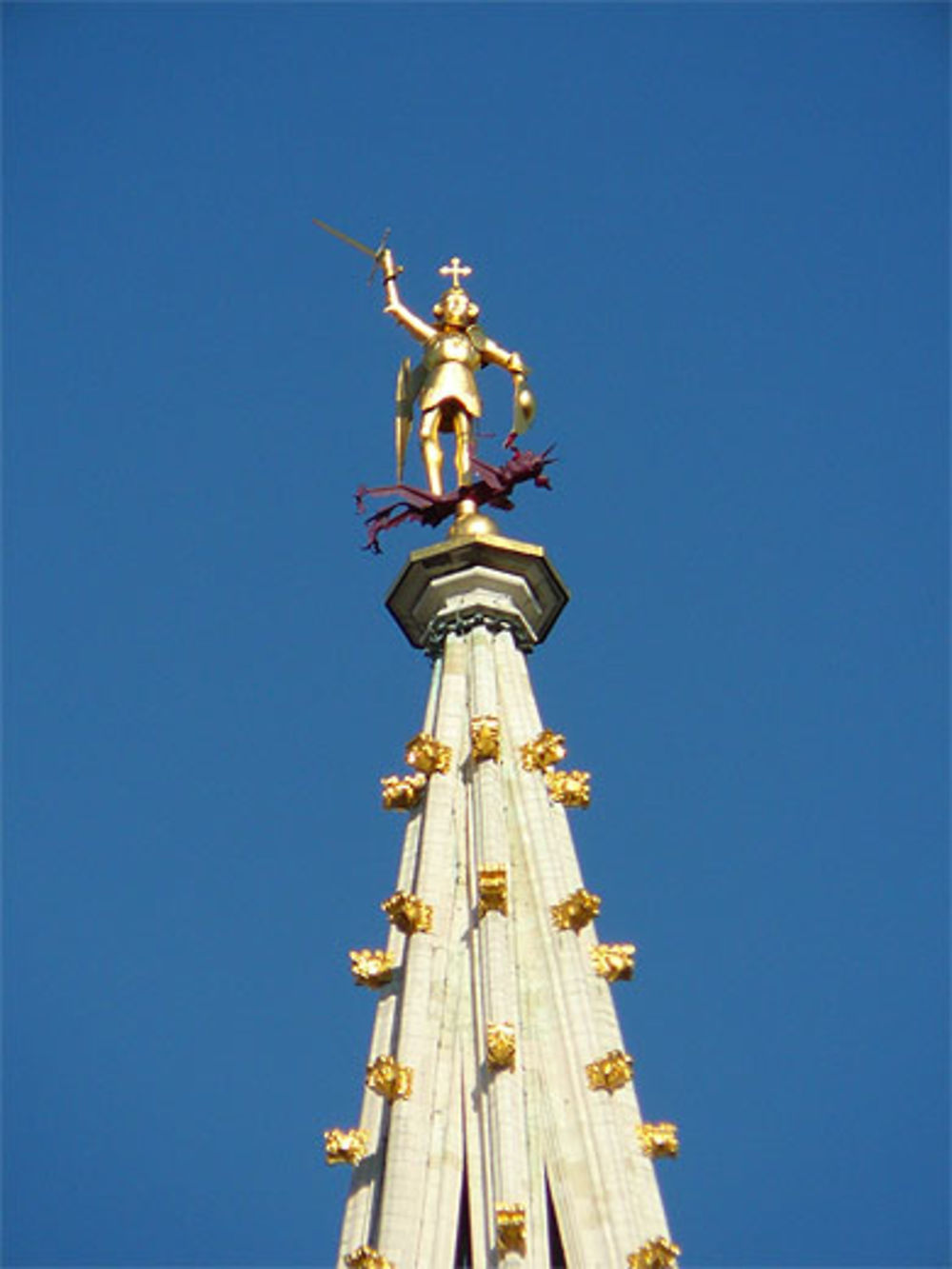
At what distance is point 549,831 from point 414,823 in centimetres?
182

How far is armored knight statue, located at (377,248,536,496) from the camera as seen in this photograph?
112ft

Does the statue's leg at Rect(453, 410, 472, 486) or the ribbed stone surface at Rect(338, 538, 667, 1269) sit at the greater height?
the statue's leg at Rect(453, 410, 472, 486)

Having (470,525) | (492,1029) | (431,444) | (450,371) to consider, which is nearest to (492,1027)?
(492,1029)

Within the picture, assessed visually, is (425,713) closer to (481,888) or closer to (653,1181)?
(481,888)

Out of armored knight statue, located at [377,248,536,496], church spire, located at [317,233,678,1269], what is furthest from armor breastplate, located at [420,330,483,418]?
church spire, located at [317,233,678,1269]

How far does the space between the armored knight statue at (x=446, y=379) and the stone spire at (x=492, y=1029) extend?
4055 millimetres

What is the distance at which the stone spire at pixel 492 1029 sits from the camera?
2355 centimetres

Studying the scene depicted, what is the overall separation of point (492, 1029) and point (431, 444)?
1208 centimetres

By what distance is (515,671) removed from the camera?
30750mm

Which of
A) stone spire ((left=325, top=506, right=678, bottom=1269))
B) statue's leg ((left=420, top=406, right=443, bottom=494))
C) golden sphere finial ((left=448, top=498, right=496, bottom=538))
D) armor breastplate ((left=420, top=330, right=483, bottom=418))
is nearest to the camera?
stone spire ((left=325, top=506, right=678, bottom=1269))

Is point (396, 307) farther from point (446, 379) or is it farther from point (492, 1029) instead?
point (492, 1029)

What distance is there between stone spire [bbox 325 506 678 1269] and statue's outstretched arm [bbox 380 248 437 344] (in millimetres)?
6104

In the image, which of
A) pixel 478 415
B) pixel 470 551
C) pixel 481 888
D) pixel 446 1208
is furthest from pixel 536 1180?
pixel 478 415

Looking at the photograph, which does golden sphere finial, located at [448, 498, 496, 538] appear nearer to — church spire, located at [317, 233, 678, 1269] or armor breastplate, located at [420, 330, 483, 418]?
church spire, located at [317, 233, 678, 1269]
